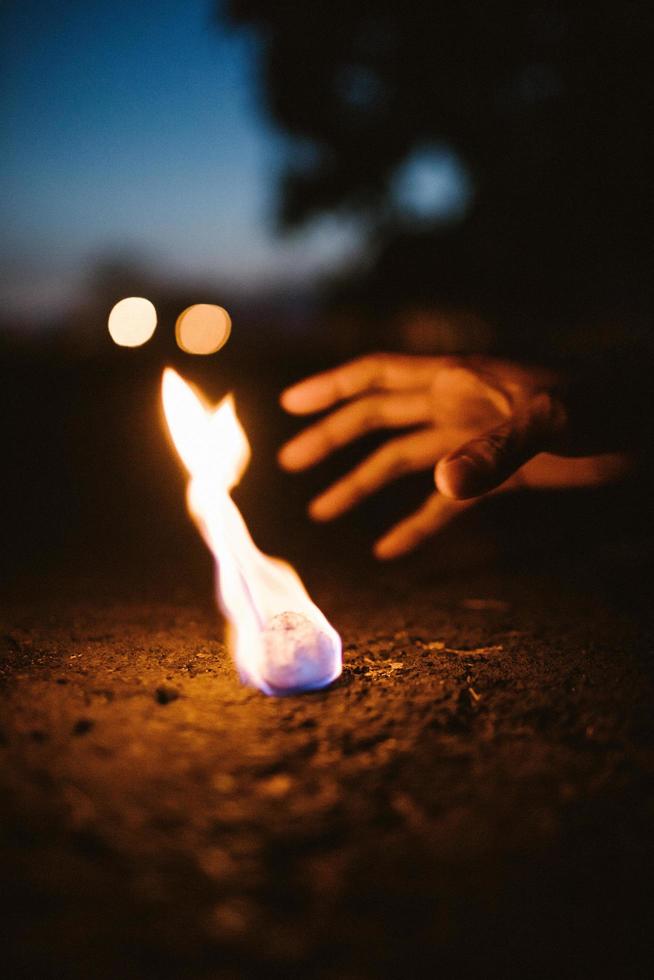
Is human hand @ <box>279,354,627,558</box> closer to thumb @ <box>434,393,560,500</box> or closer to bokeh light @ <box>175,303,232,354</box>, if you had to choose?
thumb @ <box>434,393,560,500</box>

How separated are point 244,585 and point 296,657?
1.03 feet

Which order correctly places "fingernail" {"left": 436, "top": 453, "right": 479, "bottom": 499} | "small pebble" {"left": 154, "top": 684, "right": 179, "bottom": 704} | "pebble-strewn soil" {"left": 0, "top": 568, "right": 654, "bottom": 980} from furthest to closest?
"fingernail" {"left": 436, "top": 453, "right": 479, "bottom": 499} → "small pebble" {"left": 154, "top": 684, "right": 179, "bottom": 704} → "pebble-strewn soil" {"left": 0, "top": 568, "right": 654, "bottom": 980}

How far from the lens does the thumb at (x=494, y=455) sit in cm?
201

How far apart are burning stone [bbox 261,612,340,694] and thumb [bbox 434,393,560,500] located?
505 millimetres

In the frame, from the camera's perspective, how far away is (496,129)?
8.46m

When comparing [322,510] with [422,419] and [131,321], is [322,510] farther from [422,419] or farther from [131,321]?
[131,321]

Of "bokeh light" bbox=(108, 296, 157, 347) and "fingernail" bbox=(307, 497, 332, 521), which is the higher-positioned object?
"bokeh light" bbox=(108, 296, 157, 347)

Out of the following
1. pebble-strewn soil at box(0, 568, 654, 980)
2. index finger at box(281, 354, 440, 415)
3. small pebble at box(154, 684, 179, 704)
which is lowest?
pebble-strewn soil at box(0, 568, 654, 980)

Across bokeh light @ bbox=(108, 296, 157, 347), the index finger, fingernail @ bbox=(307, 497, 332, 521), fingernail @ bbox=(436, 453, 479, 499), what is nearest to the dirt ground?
fingernail @ bbox=(307, 497, 332, 521)

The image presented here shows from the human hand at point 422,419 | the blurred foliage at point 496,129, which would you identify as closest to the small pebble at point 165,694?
the human hand at point 422,419

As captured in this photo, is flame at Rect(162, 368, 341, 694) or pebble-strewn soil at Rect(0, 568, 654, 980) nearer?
pebble-strewn soil at Rect(0, 568, 654, 980)

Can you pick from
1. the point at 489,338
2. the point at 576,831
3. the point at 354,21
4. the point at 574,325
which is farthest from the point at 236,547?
the point at 489,338

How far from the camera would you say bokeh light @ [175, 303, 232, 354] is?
54.4 ft

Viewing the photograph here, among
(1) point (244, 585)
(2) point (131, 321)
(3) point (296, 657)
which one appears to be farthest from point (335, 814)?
(2) point (131, 321)
